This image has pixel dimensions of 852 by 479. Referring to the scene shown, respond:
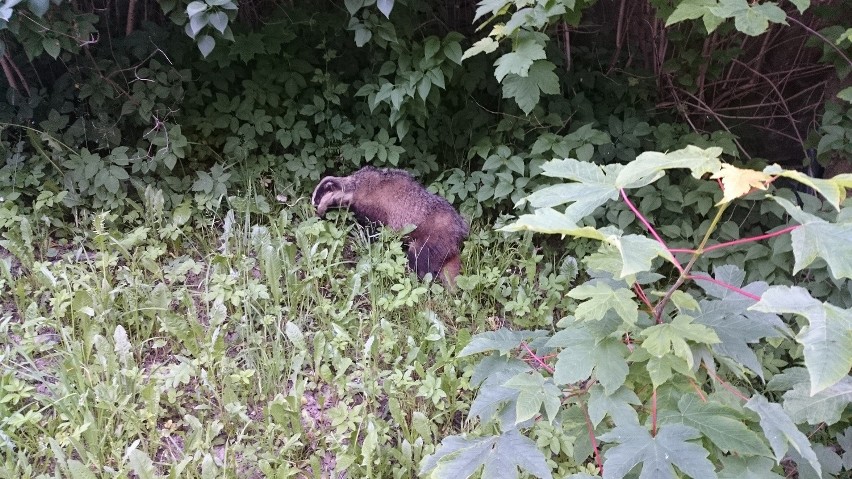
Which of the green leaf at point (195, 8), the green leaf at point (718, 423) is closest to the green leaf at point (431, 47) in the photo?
the green leaf at point (195, 8)

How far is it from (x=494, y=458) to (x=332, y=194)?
230 centimetres

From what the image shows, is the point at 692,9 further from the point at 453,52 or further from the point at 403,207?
the point at 403,207

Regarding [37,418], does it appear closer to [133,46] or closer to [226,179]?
[226,179]

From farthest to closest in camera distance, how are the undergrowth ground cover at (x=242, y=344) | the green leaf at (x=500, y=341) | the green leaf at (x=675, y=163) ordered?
the undergrowth ground cover at (x=242, y=344)
the green leaf at (x=500, y=341)
the green leaf at (x=675, y=163)

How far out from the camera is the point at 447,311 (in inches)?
113

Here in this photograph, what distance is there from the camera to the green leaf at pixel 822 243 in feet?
3.10

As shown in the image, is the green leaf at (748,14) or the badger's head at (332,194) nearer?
the green leaf at (748,14)

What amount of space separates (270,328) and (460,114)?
5.81 ft

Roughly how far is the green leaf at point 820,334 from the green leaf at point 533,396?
1.63 feet

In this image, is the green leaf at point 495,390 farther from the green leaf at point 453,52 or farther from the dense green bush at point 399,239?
the green leaf at point 453,52

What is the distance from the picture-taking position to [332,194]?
3316 mm

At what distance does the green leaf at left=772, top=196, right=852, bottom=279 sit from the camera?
3.10ft

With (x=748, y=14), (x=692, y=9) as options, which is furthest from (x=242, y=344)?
(x=748, y=14)

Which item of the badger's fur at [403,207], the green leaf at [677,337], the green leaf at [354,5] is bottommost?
the badger's fur at [403,207]
